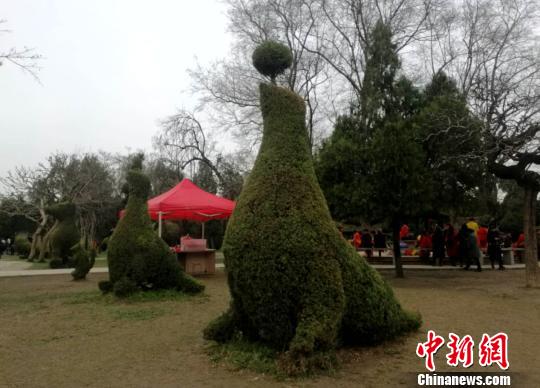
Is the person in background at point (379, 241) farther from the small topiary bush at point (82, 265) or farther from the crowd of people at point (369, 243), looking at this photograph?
the small topiary bush at point (82, 265)

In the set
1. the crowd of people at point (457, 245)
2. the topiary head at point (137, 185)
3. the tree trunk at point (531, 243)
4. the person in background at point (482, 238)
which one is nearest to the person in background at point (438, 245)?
the crowd of people at point (457, 245)

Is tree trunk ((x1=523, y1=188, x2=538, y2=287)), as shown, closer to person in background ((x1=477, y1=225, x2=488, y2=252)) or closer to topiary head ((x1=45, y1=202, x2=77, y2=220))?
person in background ((x1=477, y1=225, x2=488, y2=252))

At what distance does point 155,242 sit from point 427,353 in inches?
237

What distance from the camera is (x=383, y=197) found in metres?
11.6

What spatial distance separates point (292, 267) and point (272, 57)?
2.52 meters

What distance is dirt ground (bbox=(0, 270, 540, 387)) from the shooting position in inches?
173

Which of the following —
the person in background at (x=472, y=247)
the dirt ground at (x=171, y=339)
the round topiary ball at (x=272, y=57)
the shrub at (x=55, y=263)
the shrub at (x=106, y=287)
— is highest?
the round topiary ball at (x=272, y=57)

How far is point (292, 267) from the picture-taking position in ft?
14.4

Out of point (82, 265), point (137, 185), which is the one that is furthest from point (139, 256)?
point (82, 265)

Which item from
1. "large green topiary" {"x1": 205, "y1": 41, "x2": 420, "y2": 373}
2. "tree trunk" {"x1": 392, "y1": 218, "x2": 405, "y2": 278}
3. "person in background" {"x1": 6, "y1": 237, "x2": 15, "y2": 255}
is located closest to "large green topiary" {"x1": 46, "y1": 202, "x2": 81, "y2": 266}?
"tree trunk" {"x1": 392, "y1": 218, "x2": 405, "y2": 278}

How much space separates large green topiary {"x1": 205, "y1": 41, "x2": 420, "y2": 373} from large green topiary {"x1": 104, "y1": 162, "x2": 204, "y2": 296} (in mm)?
4229

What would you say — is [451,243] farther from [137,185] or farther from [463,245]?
[137,185]

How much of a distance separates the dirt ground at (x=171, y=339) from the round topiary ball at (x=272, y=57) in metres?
3.41

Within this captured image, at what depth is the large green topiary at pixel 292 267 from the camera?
14.2 feet
